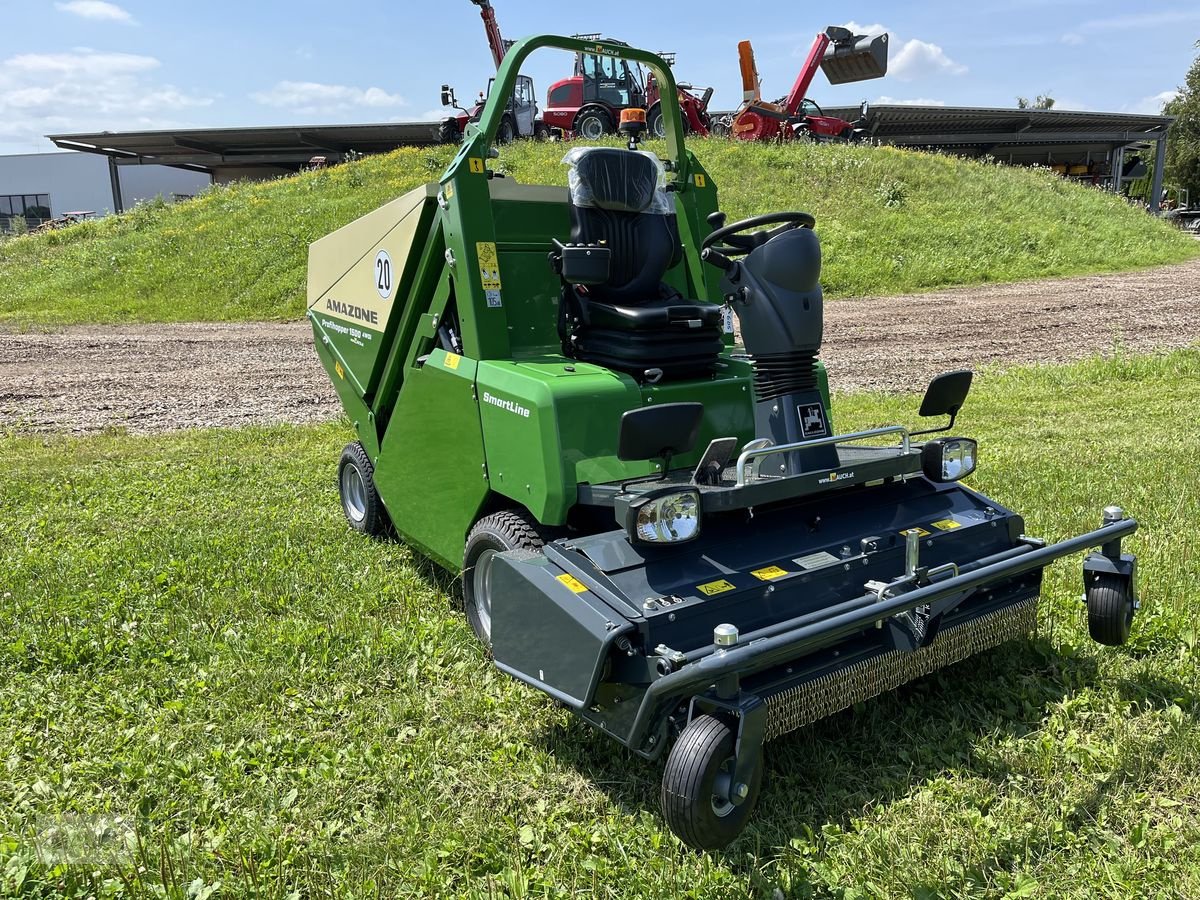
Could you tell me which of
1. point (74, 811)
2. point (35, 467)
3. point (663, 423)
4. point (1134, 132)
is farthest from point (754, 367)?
point (1134, 132)

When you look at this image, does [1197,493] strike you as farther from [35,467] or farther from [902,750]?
[35,467]

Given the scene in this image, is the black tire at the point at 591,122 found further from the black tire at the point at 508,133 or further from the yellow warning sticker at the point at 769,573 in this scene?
the yellow warning sticker at the point at 769,573

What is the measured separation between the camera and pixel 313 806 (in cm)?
285

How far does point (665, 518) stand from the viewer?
281cm

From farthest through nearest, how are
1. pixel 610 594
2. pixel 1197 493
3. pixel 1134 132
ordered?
pixel 1134 132 → pixel 1197 493 → pixel 610 594

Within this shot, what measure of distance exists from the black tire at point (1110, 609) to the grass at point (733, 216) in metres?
15.5

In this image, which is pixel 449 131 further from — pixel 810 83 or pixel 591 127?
pixel 810 83

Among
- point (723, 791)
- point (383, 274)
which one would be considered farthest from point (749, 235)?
point (723, 791)

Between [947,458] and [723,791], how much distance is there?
5.76 ft

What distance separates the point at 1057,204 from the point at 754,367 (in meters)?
23.0

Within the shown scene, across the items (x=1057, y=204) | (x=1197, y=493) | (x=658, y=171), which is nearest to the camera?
(x=658, y=171)

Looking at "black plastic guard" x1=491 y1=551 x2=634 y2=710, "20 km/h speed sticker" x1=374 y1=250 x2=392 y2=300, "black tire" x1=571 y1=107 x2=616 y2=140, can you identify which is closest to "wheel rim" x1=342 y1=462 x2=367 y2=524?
"20 km/h speed sticker" x1=374 y1=250 x2=392 y2=300

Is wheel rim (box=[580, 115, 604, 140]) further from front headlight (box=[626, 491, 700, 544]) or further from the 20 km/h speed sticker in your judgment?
front headlight (box=[626, 491, 700, 544])

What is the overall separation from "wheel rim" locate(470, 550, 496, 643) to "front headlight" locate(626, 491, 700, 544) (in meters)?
1.07
